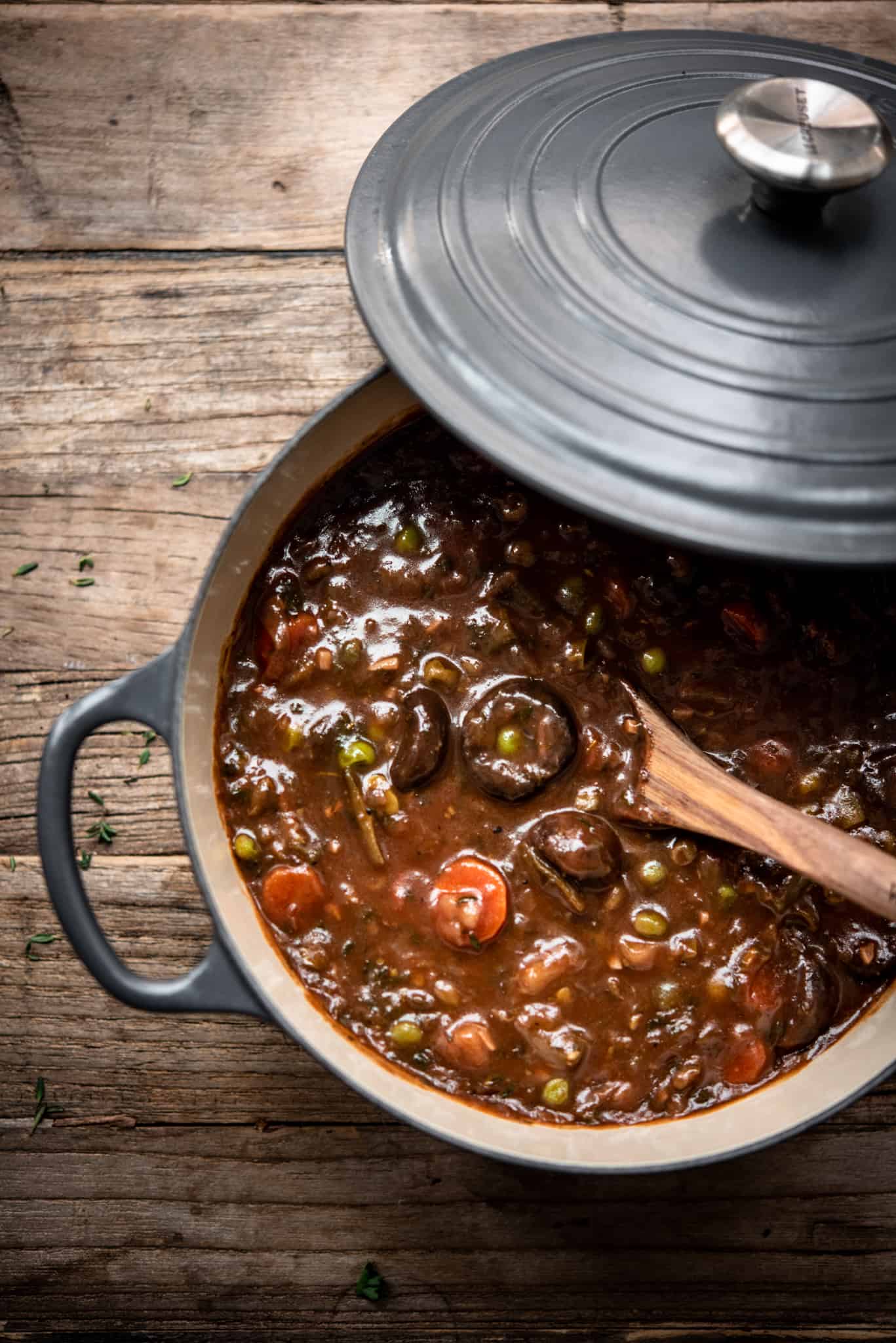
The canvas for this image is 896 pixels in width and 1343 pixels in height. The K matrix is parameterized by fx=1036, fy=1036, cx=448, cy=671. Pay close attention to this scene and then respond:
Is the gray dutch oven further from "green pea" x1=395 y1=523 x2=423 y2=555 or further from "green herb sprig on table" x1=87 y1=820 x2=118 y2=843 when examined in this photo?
"green herb sprig on table" x1=87 y1=820 x2=118 y2=843

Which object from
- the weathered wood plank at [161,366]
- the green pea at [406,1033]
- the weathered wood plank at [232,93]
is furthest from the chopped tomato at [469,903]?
the weathered wood plank at [232,93]

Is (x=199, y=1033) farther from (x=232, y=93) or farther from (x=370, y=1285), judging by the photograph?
(x=232, y=93)

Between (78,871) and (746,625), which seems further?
(746,625)

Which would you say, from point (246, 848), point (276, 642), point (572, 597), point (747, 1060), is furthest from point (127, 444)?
point (747, 1060)

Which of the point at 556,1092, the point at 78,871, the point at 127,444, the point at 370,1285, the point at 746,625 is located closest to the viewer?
the point at 78,871

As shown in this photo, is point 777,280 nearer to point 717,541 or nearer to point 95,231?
point 717,541

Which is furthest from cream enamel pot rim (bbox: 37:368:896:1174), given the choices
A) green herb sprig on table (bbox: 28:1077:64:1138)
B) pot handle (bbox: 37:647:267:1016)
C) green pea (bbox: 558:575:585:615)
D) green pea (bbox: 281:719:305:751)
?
green herb sprig on table (bbox: 28:1077:64:1138)
